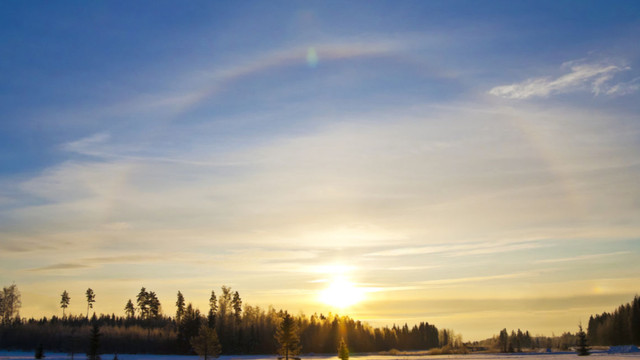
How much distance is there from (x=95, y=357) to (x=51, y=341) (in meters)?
94.3

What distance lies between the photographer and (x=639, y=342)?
569ft

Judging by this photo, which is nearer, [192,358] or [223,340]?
[192,358]

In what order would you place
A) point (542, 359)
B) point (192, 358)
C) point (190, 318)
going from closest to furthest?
point (542, 359) < point (192, 358) < point (190, 318)

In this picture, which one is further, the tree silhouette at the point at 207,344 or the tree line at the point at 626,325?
the tree line at the point at 626,325

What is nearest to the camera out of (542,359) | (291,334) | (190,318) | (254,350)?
(291,334)

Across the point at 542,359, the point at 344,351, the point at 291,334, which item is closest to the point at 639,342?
the point at 542,359

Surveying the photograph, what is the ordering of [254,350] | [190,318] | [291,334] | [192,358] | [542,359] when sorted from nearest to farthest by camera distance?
[291,334], [542,359], [192,358], [190,318], [254,350]

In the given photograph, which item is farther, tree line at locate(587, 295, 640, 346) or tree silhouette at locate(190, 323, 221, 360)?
tree line at locate(587, 295, 640, 346)

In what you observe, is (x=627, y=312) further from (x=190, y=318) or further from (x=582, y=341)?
(x=190, y=318)

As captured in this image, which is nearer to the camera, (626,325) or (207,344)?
(207,344)

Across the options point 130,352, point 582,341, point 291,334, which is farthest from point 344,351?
point 130,352

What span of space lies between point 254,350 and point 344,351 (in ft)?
285

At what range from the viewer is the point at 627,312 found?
18950 cm

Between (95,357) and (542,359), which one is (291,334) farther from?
(542,359)
